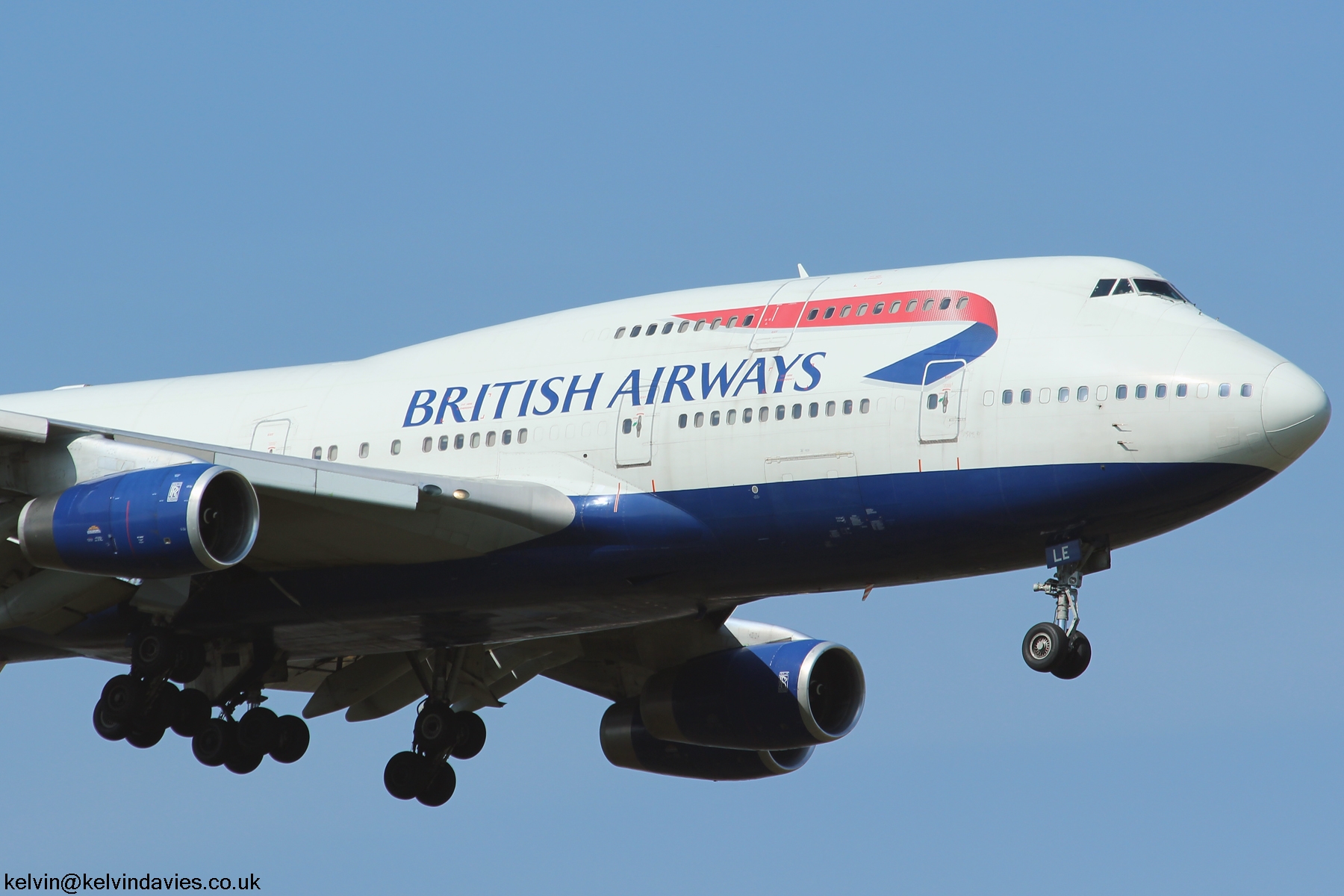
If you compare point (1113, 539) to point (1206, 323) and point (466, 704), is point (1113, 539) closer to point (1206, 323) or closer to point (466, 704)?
point (1206, 323)

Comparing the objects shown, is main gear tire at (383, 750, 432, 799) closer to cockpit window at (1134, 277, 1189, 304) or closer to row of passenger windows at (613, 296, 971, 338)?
row of passenger windows at (613, 296, 971, 338)

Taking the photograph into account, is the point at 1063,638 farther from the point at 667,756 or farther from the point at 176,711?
the point at 176,711

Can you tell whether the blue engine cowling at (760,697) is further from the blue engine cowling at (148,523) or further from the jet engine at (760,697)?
the blue engine cowling at (148,523)

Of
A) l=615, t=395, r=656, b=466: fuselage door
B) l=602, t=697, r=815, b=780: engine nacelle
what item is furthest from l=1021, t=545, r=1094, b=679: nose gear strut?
l=602, t=697, r=815, b=780: engine nacelle

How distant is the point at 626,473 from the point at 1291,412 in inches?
315

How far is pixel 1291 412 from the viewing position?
86.7ft

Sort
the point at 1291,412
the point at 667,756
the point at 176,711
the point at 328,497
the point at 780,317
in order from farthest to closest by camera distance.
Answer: the point at 667,756 → the point at 176,711 → the point at 780,317 → the point at 328,497 → the point at 1291,412

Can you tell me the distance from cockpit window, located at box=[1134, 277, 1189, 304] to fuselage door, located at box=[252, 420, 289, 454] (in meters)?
11.6

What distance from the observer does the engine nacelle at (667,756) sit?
3591 centimetres

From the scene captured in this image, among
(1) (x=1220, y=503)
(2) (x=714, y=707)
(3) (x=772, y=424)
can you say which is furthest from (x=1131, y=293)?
(2) (x=714, y=707)

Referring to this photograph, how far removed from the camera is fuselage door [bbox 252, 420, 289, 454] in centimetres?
3166

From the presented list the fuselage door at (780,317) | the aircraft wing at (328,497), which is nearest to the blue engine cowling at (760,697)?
the aircraft wing at (328,497)

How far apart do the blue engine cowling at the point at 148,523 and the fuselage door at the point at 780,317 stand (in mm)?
6494

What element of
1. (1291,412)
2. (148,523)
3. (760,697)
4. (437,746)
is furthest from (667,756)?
(1291,412)
